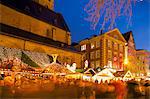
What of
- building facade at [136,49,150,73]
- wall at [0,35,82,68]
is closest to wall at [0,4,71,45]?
wall at [0,35,82,68]

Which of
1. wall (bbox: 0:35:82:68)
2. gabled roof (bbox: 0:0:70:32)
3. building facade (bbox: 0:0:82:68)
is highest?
gabled roof (bbox: 0:0:70:32)

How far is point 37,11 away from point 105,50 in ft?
44.2

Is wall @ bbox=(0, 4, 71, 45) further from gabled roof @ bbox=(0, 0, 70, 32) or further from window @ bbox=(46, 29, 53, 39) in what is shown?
gabled roof @ bbox=(0, 0, 70, 32)

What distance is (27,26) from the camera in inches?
1223

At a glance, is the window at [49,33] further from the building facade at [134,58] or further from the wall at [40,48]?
the building facade at [134,58]

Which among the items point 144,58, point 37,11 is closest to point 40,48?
point 37,11

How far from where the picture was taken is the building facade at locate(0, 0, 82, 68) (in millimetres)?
24578

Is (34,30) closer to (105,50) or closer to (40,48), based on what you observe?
(40,48)

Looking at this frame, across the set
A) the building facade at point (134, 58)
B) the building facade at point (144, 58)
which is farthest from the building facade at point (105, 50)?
the building facade at point (144, 58)

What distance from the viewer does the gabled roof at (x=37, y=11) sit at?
2999 cm

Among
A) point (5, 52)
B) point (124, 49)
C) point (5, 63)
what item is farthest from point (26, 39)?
point (124, 49)

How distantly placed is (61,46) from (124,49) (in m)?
19.7

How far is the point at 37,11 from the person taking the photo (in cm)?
3472

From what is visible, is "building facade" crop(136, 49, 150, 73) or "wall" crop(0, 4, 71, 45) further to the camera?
"building facade" crop(136, 49, 150, 73)
